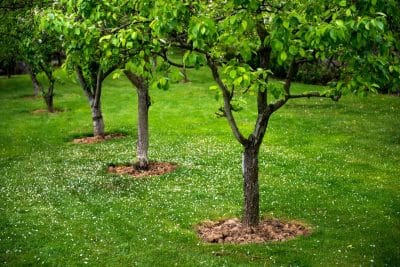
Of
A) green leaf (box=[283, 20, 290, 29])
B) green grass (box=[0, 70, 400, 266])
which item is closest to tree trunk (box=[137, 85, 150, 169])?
green grass (box=[0, 70, 400, 266])

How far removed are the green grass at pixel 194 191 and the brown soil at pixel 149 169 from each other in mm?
650

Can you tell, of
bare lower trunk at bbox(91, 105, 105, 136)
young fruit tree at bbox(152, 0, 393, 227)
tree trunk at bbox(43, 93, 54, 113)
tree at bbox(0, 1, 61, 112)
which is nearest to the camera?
young fruit tree at bbox(152, 0, 393, 227)

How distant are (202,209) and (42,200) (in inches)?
248

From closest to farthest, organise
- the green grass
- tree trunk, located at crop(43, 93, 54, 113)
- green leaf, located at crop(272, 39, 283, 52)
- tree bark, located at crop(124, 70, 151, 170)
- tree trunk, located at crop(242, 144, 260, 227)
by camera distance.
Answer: green leaf, located at crop(272, 39, 283, 52) → the green grass → tree trunk, located at crop(242, 144, 260, 227) → tree bark, located at crop(124, 70, 151, 170) → tree trunk, located at crop(43, 93, 54, 113)

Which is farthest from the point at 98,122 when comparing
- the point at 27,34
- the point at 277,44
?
the point at 277,44

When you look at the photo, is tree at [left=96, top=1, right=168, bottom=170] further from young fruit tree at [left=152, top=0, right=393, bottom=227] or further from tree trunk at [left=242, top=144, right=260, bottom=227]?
tree trunk at [left=242, top=144, right=260, bottom=227]

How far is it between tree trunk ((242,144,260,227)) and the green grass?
1.16 meters

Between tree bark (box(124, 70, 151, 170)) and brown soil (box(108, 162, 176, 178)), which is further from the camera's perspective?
brown soil (box(108, 162, 176, 178))

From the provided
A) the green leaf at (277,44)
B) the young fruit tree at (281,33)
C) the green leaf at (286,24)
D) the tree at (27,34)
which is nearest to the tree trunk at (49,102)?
the tree at (27,34)

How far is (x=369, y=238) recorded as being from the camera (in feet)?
47.5

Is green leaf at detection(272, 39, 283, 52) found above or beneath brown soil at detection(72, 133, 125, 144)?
above

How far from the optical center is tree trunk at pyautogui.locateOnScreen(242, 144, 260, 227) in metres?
14.5

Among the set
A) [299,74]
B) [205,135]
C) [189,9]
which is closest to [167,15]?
[189,9]

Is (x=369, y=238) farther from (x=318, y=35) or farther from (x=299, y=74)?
(x=299, y=74)
